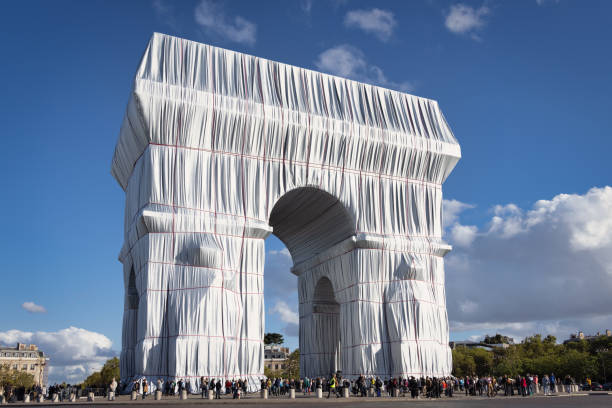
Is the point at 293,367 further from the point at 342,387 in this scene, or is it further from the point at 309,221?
the point at 342,387

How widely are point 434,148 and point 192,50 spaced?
15.0 m

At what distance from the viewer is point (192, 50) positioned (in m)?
29.8

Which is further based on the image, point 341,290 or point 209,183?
point 341,290

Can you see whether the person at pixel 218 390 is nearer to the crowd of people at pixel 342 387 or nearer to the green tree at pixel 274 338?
the crowd of people at pixel 342 387

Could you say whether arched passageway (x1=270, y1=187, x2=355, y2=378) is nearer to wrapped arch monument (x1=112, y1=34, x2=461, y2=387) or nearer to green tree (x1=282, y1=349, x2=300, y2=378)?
wrapped arch monument (x1=112, y1=34, x2=461, y2=387)

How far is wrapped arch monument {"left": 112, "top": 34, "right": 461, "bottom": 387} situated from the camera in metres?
26.4

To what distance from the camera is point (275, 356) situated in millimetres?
112375

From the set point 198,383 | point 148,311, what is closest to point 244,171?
point 148,311

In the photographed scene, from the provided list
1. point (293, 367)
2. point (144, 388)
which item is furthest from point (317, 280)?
point (293, 367)

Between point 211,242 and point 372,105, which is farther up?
point 372,105

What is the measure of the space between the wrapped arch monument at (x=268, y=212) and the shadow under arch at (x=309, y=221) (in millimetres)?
120

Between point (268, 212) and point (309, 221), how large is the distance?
6.23m

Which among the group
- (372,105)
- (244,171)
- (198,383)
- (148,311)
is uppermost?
(372,105)

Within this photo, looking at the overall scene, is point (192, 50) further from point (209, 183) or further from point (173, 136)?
point (209, 183)
